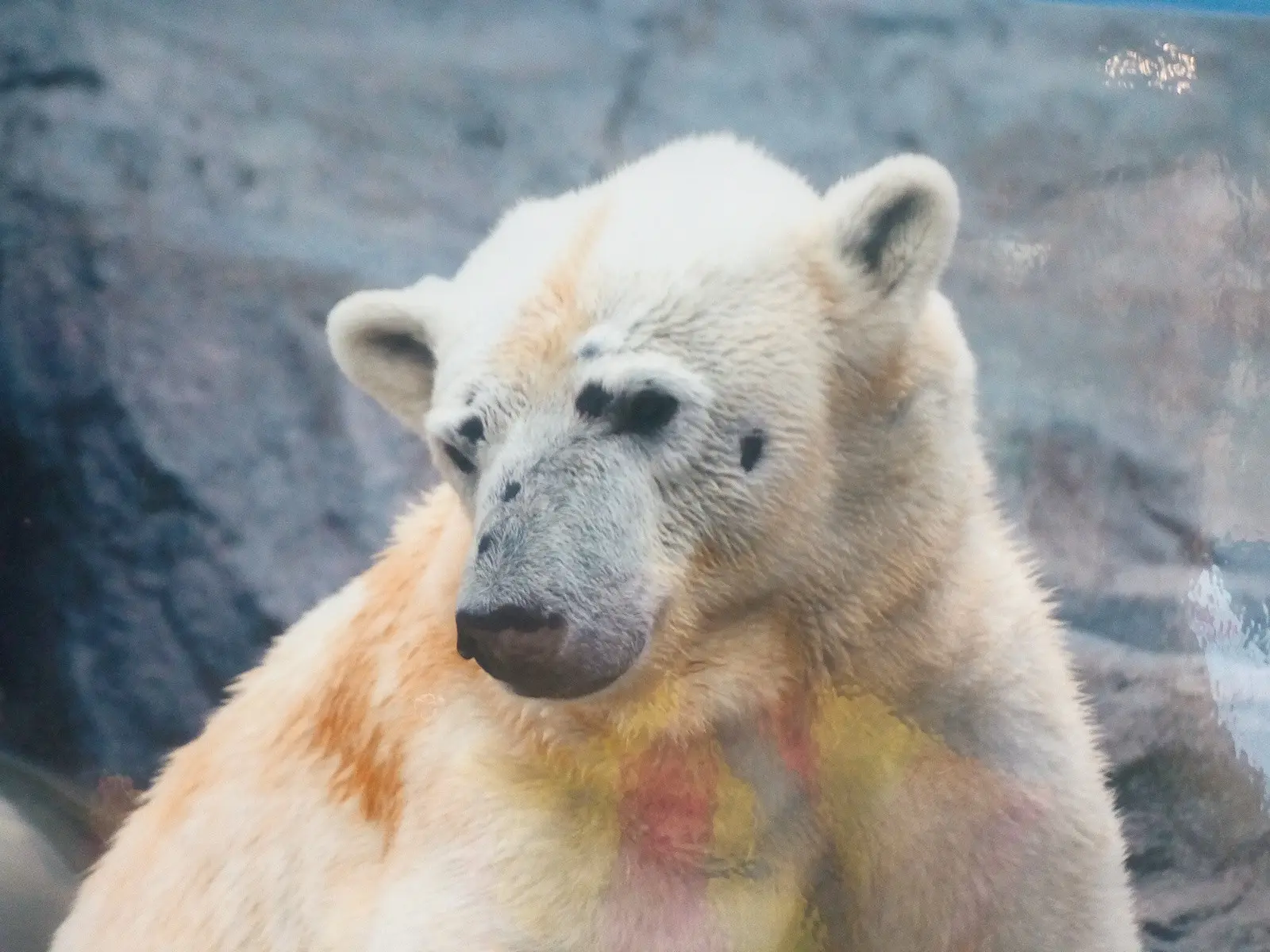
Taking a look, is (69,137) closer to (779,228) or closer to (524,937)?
(779,228)

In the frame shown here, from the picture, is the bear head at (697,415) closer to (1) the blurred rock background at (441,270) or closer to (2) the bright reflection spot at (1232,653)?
(1) the blurred rock background at (441,270)

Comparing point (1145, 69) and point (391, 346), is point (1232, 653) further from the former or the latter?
point (391, 346)

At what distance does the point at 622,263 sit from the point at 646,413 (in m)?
0.14

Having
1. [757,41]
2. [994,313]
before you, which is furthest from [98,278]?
[994,313]

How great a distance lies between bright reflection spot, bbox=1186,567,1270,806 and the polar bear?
195mm

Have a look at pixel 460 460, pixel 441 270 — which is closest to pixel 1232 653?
pixel 460 460

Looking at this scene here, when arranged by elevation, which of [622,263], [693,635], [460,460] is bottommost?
[693,635]

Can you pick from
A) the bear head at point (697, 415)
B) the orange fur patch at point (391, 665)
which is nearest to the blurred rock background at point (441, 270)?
the orange fur patch at point (391, 665)

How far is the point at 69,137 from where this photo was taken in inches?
54.6

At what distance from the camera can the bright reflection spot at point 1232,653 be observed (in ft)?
4.17

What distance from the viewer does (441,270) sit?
1.35 m

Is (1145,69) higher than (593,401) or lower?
higher

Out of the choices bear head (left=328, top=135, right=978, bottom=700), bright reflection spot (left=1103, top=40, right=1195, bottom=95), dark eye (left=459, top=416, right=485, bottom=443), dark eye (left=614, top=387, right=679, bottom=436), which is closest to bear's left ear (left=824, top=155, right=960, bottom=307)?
bear head (left=328, top=135, right=978, bottom=700)

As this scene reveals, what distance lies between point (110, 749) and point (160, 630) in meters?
0.14
